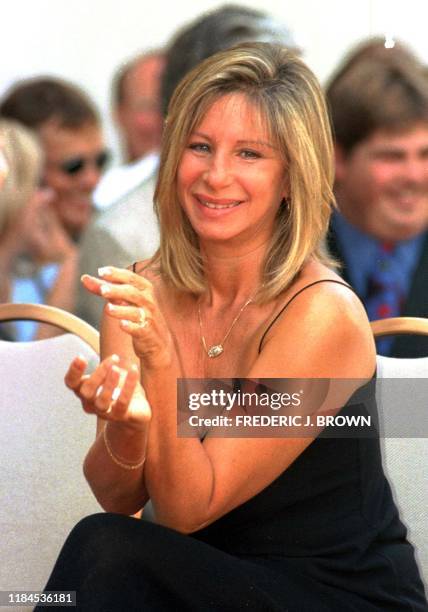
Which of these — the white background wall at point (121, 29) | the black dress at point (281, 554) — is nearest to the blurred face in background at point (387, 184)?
the white background wall at point (121, 29)

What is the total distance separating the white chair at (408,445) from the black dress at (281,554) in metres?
0.16

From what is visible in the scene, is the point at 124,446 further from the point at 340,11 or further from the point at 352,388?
the point at 340,11

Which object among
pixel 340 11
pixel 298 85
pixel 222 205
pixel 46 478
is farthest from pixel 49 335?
pixel 340 11

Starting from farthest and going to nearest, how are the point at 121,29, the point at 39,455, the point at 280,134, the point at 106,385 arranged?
the point at 121,29 → the point at 39,455 → the point at 280,134 → the point at 106,385

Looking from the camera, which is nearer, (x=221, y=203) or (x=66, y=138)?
(x=221, y=203)

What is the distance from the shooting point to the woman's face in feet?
6.41

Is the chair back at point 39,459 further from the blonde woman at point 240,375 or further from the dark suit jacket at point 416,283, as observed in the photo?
the dark suit jacket at point 416,283

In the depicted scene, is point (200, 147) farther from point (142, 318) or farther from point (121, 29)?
point (121, 29)

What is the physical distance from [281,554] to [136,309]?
0.52 metres

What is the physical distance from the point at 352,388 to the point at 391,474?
0.31 meters

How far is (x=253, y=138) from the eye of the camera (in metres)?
1.95

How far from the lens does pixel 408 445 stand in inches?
84.9

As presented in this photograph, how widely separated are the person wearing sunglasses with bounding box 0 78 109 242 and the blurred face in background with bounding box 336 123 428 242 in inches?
23.4

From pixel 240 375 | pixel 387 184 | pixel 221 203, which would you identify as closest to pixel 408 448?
pixel 240 375
